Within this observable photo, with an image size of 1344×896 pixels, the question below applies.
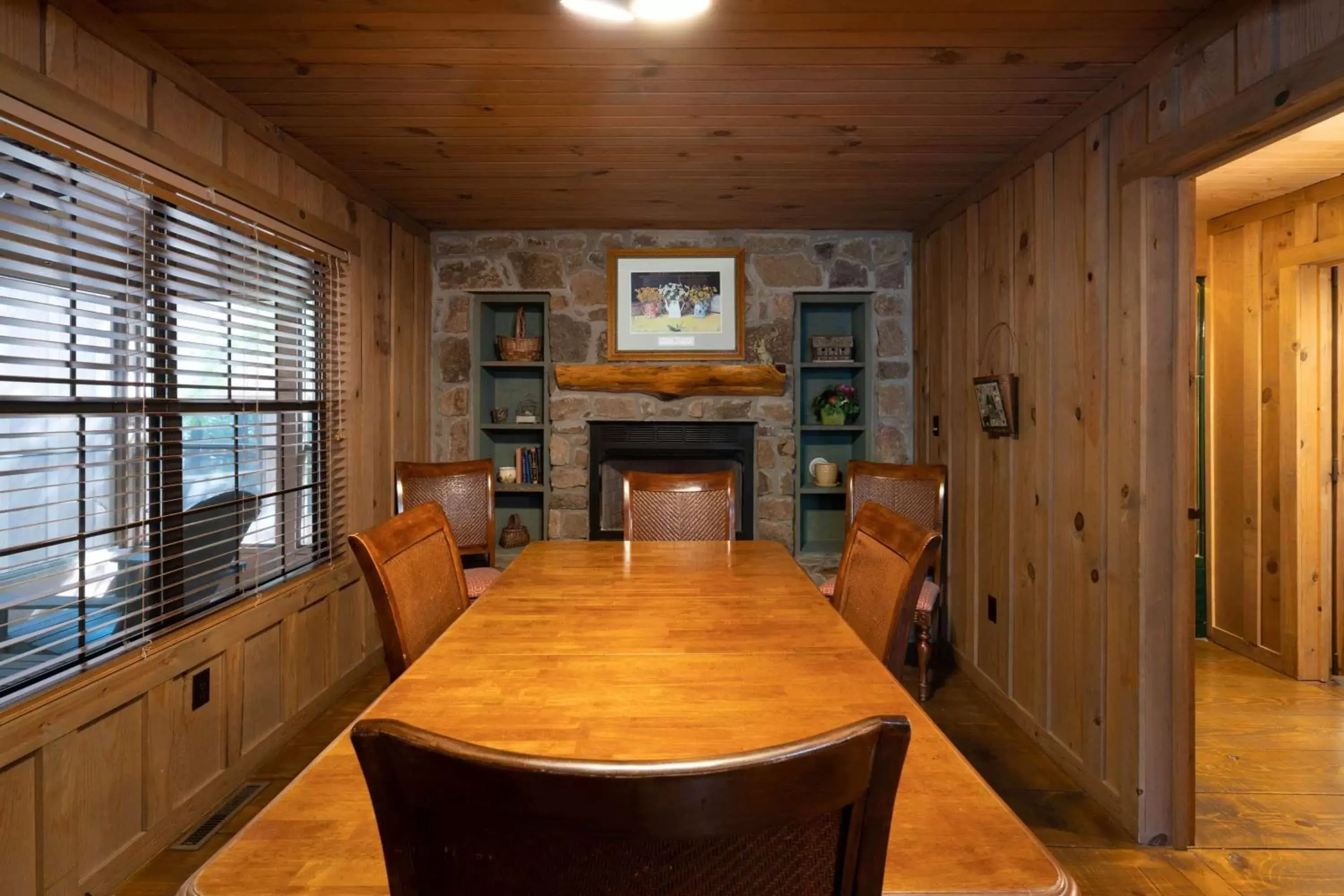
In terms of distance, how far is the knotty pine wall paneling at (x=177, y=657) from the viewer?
166 centimetres

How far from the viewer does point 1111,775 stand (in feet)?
7.50

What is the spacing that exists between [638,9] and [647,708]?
1.65m

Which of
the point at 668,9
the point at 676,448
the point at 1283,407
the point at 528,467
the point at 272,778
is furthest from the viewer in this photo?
the point at 528,467

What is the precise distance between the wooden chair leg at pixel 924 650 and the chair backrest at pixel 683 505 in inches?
39.4

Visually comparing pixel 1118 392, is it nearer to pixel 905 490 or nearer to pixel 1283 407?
pixel 905 490

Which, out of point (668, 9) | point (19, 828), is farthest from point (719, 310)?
point (19, 828)

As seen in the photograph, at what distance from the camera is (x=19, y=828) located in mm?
1608

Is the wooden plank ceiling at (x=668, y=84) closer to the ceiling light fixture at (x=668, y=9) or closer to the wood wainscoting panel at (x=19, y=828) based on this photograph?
the ceiling light fixture at (x=668, y=9)

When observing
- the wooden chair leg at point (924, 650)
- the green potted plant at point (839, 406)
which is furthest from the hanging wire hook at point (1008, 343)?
the wooden chair leg at point (924, 650)

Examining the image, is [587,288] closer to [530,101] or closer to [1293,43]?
[530,101]

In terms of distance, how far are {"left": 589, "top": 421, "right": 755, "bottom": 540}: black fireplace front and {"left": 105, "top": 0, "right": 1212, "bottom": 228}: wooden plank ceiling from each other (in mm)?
1319

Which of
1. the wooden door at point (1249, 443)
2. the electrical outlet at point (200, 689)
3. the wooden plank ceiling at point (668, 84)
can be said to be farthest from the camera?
the wooden door at point (1249, 443)

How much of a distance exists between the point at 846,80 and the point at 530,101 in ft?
3.32

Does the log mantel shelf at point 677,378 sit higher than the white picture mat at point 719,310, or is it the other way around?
the white picture mat at point 719,310
